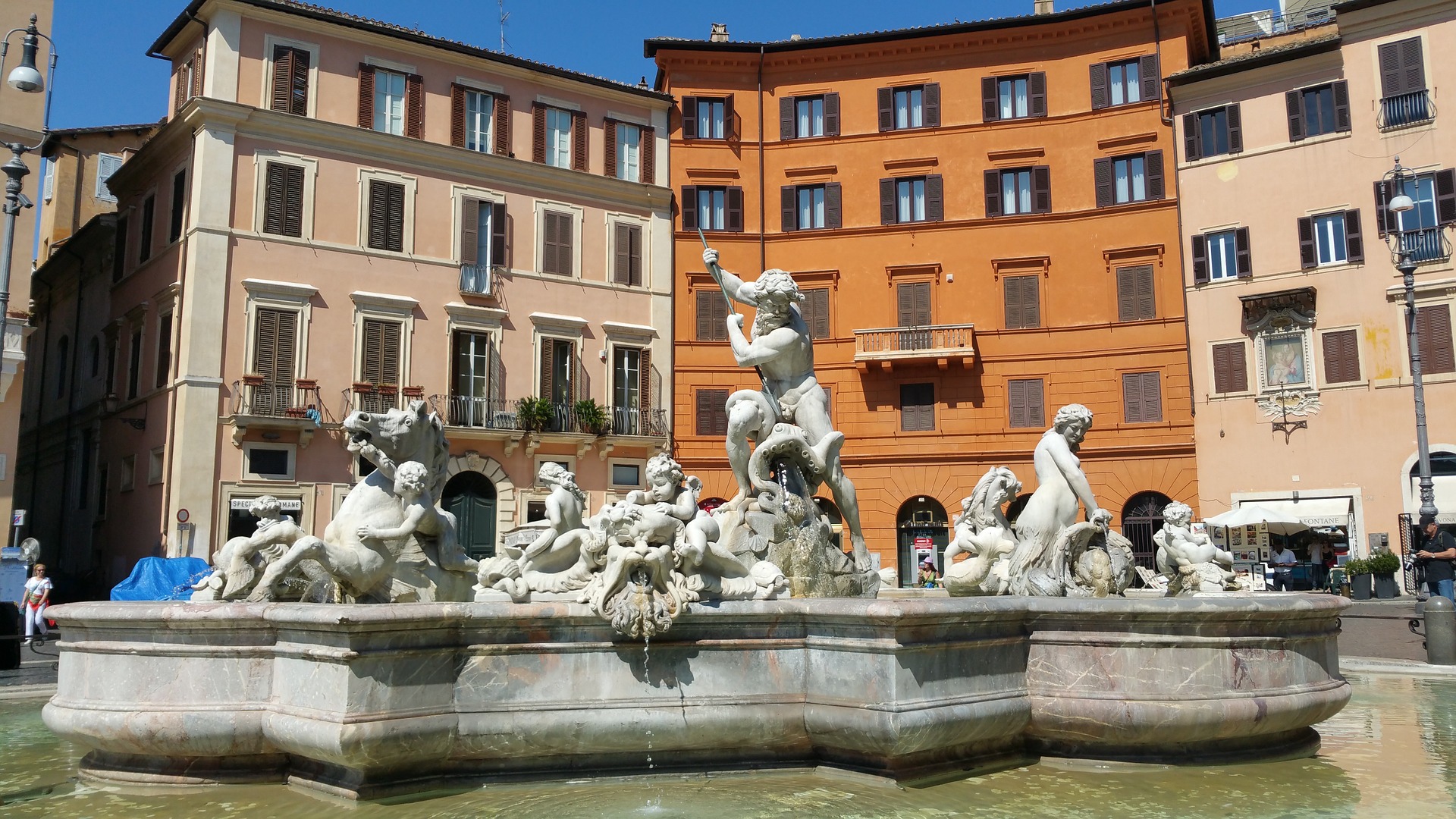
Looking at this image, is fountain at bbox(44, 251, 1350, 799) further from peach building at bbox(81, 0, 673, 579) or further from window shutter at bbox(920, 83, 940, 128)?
window shutter at bbox(920, 83, 940, 128)

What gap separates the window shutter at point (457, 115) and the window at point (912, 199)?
1248 centimetres

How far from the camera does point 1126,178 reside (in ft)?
114

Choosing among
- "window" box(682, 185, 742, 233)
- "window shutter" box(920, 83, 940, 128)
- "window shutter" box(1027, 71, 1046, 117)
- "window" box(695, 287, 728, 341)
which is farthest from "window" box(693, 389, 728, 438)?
"window shutter" box(1027, 71, 1046, 117)

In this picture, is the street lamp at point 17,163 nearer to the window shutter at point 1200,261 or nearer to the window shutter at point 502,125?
the window shutter at point 502,125

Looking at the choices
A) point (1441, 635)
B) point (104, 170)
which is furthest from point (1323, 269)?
point (104, 170)

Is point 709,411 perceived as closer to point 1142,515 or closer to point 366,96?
point 1142,515

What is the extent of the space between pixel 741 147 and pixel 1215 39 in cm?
1501

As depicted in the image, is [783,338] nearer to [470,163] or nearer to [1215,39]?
[470,163]

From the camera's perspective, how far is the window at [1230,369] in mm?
31938

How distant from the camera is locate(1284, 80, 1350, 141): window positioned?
31.2 meters

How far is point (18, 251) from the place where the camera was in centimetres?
2616

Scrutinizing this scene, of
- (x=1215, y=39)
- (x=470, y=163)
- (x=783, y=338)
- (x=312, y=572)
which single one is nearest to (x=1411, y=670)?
(x=783, y=338)

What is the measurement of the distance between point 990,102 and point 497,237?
49.9 ft

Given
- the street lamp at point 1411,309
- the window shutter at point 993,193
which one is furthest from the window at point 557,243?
the street lamp at point 1411,309
